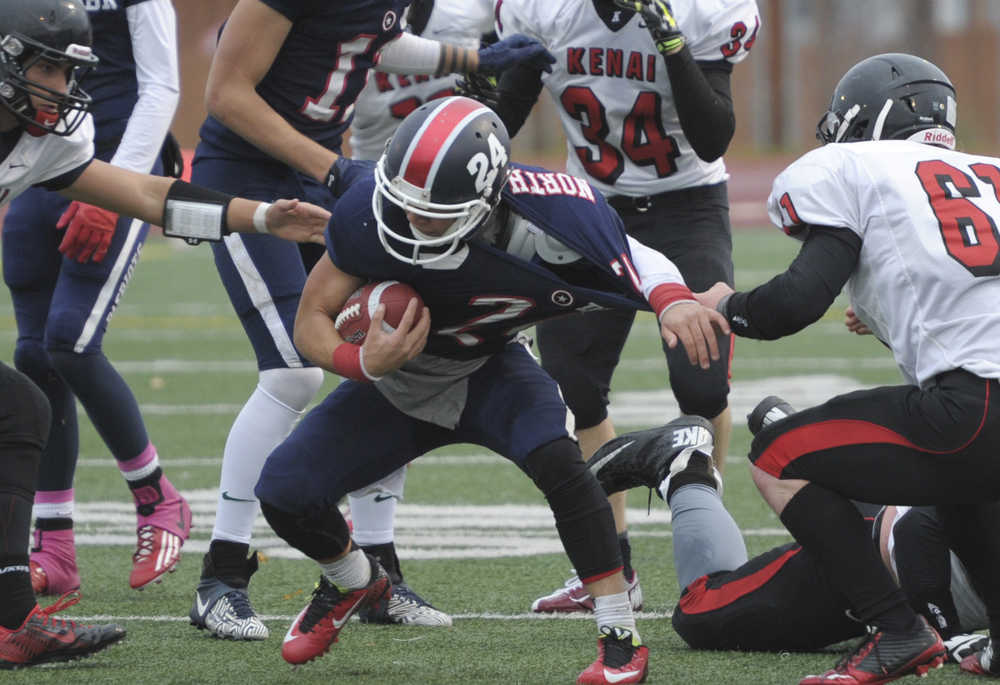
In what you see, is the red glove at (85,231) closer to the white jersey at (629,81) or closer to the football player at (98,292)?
the football player at (98,292)

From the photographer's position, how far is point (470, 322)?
10.9 feet

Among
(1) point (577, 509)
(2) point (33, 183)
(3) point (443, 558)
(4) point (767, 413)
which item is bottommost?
(3) point (443, 558)

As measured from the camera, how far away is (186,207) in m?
3.62

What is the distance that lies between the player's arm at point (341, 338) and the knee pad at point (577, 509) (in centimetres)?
35

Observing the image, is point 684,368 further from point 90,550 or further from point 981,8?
point 981,8

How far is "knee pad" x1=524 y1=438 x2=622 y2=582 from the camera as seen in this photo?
10.5 feet

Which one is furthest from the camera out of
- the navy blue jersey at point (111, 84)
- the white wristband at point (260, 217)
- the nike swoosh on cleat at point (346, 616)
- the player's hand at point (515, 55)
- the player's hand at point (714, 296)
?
the navy blue jersey at point (111, 84)

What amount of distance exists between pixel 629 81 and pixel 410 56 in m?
0.60

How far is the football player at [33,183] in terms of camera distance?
10.8 ft

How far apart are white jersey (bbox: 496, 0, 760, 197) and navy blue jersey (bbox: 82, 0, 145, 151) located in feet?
3.85

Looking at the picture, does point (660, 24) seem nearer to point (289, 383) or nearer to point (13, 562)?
point (289, 383)

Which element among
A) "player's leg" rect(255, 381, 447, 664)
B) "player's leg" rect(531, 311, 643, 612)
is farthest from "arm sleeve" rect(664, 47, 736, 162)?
"player's leg" rect(255, 381, 447, 664)

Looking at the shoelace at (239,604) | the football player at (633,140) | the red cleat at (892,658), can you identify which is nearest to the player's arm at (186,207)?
the shoelace at (239,604)

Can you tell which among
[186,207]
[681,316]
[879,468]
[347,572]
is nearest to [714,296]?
[681,316]
